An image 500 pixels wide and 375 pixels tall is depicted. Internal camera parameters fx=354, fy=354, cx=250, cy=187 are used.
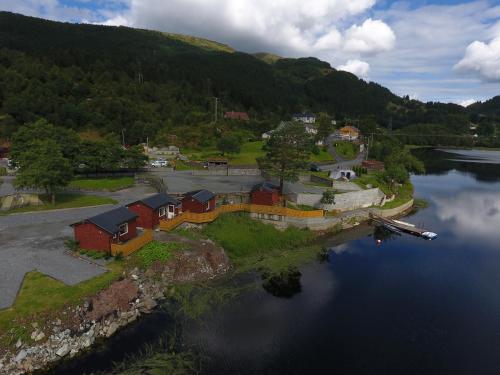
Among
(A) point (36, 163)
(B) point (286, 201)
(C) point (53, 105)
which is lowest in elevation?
(B) point (286, 201)

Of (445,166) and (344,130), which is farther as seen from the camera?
(344,130)

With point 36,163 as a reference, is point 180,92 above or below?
above

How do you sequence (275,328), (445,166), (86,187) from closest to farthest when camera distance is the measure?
(275,328) → (86,187) → (445,166)

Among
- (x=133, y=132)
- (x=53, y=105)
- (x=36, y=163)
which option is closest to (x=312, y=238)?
(x=36, y=163)

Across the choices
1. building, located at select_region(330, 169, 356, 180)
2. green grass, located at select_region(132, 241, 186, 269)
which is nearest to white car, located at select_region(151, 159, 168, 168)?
building, located at select_region(330, 169, 356, 180)

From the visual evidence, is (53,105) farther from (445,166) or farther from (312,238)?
(445,166)

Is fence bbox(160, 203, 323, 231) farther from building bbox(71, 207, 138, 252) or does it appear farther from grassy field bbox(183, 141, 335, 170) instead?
grassy field bbox(183, 141, 335, 170)

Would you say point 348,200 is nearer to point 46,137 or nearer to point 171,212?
point 171,212
